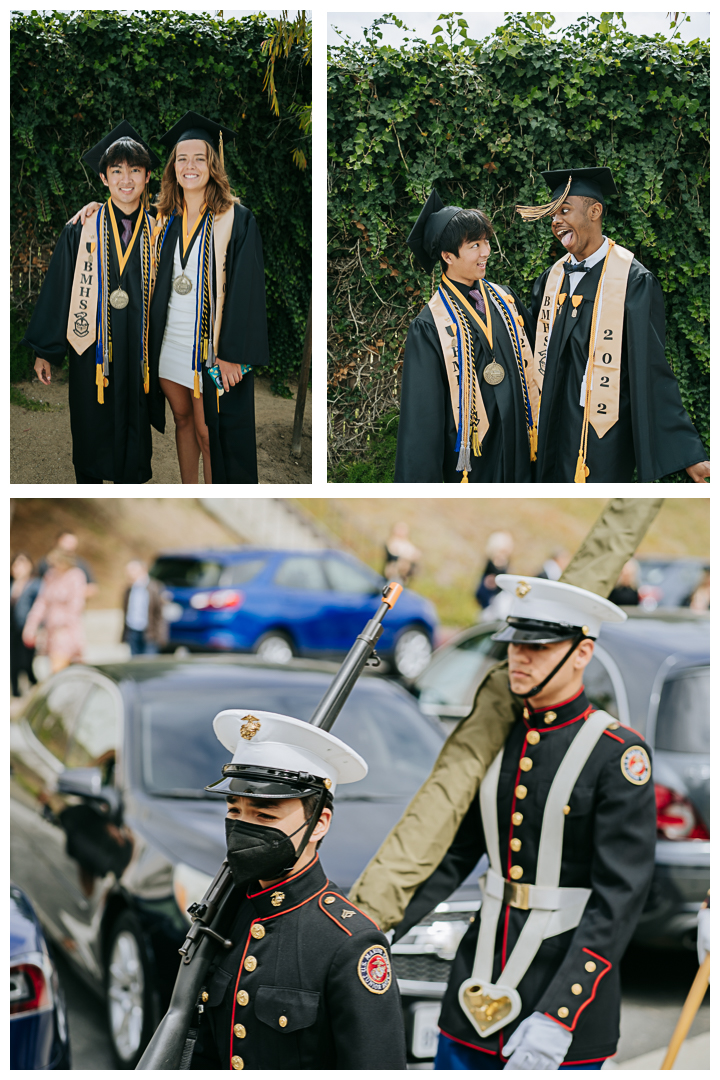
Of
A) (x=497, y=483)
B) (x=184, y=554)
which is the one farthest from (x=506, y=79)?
(x=184, y=554)

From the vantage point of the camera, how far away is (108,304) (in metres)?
3.77

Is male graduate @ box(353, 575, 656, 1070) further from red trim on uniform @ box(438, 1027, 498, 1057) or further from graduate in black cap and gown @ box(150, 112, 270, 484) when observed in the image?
graduate in black cap and gown @ box(150, 112, 270, 484)

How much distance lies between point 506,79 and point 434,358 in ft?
4.24

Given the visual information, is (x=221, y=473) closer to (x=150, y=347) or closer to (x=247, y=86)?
(x=150, y=347)

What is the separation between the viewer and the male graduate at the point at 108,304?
3.74 meters

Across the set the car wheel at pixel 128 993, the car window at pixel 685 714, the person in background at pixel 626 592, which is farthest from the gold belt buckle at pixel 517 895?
the person in background at pixel 626 592

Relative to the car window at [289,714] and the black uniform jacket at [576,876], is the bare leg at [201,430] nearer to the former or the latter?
the car window at [289,714]

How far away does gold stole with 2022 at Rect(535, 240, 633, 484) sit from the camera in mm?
3602

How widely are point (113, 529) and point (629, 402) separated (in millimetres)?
11898

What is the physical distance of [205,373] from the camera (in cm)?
377

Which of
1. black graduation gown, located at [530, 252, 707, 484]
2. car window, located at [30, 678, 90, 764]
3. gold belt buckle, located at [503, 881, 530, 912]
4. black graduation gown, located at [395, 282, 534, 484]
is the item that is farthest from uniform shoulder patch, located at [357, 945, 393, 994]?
car window, located at [30, 678, 90, 764]

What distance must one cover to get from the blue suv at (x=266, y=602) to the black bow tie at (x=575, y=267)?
4.11 meters

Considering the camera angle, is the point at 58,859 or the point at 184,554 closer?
the point at 58,859

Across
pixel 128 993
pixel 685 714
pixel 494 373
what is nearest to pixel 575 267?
pixel 494 373
